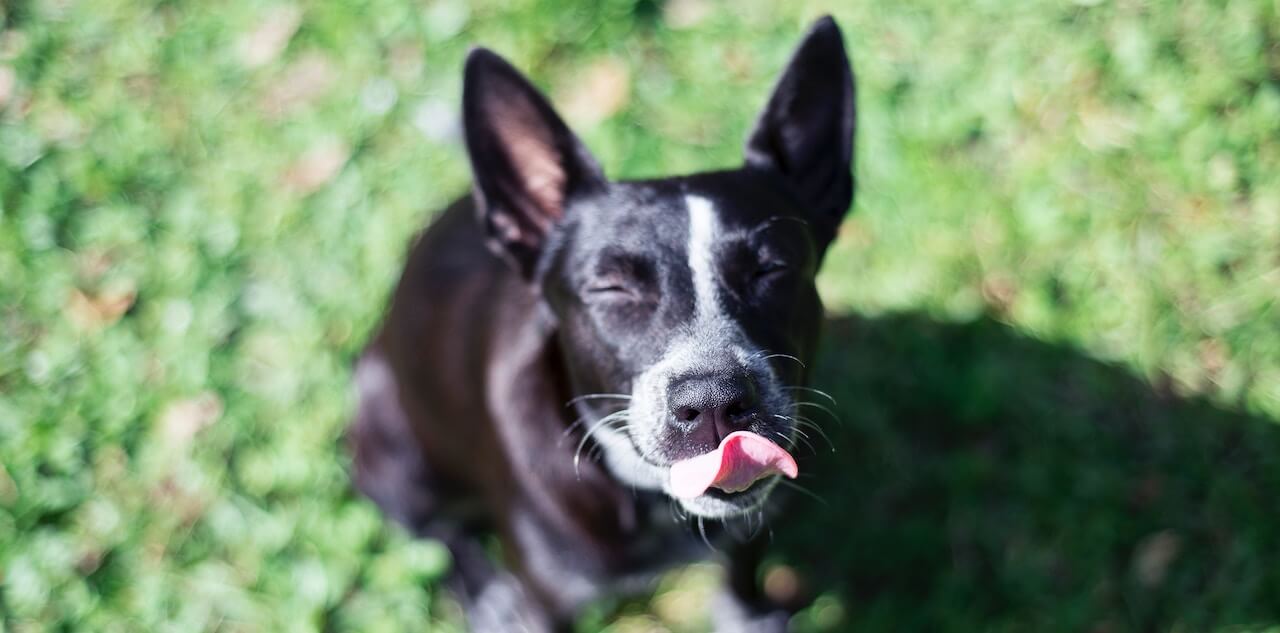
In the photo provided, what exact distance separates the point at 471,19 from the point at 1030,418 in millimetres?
3048

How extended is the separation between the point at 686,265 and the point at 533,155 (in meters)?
0.60

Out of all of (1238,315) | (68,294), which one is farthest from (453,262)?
(1238,315)

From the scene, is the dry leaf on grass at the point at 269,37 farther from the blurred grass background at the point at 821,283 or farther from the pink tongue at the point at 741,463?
the pink tongue at the point at 741,463

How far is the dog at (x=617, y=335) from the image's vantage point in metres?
2.53

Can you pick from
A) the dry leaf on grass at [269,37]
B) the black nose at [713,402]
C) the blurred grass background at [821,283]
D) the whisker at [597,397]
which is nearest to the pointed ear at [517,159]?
the whisker at [597,397]

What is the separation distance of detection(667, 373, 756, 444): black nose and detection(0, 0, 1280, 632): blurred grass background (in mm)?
1175

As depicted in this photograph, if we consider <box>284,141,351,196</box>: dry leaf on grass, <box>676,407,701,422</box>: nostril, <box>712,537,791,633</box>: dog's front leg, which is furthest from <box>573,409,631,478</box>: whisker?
<box>284,141,351,196</box>: dry leaf on grass

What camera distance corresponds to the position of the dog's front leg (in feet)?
11.4

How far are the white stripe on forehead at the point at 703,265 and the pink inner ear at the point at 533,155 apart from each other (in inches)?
19.6

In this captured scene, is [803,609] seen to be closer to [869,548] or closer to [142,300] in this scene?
[869,548]

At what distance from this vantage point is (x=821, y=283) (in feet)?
14.1

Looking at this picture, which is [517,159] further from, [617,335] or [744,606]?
[744,606]

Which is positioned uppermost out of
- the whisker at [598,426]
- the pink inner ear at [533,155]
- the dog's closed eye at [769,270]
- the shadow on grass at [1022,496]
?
the pink inner ear at [533,155]

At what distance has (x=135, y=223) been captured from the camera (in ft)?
15.1
